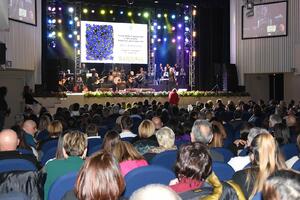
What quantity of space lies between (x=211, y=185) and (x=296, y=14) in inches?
718

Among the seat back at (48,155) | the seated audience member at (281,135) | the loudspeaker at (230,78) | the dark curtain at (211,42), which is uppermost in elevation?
the dark curtain at (211,42)

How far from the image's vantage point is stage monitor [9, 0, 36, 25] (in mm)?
15583

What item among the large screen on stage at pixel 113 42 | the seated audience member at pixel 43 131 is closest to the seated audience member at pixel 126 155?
the seated audience member at pixel 43 131

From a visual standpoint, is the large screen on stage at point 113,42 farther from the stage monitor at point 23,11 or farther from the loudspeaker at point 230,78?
the stage monitor at point 23,11

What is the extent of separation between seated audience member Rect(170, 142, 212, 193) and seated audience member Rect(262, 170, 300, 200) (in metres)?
0.98

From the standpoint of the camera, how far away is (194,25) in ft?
73.3

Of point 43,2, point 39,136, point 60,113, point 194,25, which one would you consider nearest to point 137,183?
point 39,136

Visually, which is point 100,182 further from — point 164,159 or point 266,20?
point 266,20

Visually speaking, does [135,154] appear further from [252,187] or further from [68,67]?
[68,67]

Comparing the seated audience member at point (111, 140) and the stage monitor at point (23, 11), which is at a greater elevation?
the stage monitor at point (23, 11)

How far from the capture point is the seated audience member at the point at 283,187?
6.48 ft

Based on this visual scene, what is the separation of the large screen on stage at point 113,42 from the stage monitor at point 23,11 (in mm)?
4608

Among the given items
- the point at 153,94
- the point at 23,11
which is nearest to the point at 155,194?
the point at 23,11

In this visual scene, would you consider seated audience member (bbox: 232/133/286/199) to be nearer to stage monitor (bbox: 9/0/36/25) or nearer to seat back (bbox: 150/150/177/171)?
seat back (bbox: 150/150/177/171)
